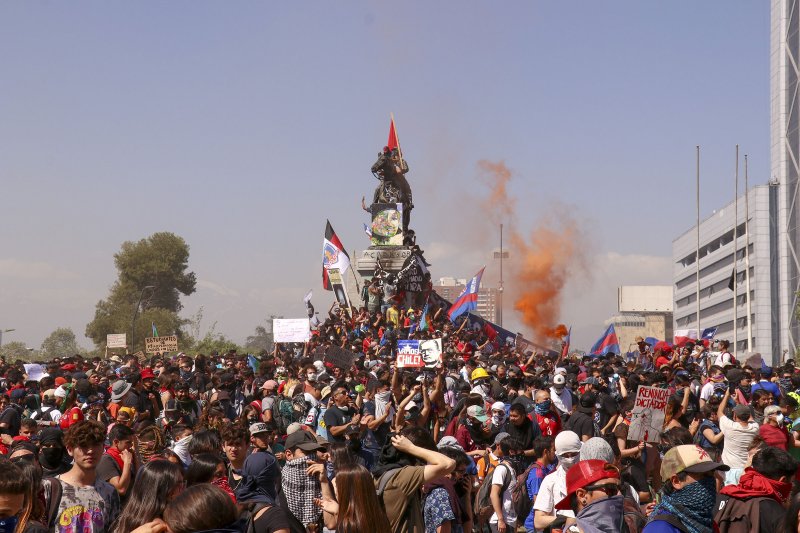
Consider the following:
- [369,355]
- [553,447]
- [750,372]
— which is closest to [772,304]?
[369,355]

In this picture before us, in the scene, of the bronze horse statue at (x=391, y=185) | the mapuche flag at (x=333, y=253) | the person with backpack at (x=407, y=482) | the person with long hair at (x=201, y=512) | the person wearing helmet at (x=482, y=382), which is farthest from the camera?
the bronze horse statue at (x=391, y=185)

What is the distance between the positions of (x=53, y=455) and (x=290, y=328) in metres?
26.3

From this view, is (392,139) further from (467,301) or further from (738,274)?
(738,274)

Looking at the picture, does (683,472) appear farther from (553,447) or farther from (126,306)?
(126,306)

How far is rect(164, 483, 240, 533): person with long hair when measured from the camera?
4.49 meters

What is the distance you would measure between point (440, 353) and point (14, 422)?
9.49 m

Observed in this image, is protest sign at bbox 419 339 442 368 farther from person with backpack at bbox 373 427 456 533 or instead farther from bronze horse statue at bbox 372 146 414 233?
bronze horse statue at bbox 372 146 414 233

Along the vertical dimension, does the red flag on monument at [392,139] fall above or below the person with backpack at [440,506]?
above

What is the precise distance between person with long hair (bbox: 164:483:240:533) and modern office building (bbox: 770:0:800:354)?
287ft

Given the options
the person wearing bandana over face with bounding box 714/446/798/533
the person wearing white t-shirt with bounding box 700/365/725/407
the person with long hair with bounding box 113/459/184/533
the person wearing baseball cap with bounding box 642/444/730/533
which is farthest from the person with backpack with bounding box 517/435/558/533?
the person wearing white t-shirt with bounding box 700/365/725/407

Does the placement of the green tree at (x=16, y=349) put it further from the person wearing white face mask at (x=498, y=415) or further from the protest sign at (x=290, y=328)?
the person wearing white face mask at (x=498, y=415)

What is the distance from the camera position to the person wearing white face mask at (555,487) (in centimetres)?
839

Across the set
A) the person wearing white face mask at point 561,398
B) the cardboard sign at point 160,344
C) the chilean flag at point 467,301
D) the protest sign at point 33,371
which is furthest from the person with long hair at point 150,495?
the chilean flag at point 467,301

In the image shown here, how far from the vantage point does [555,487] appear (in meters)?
8.52
